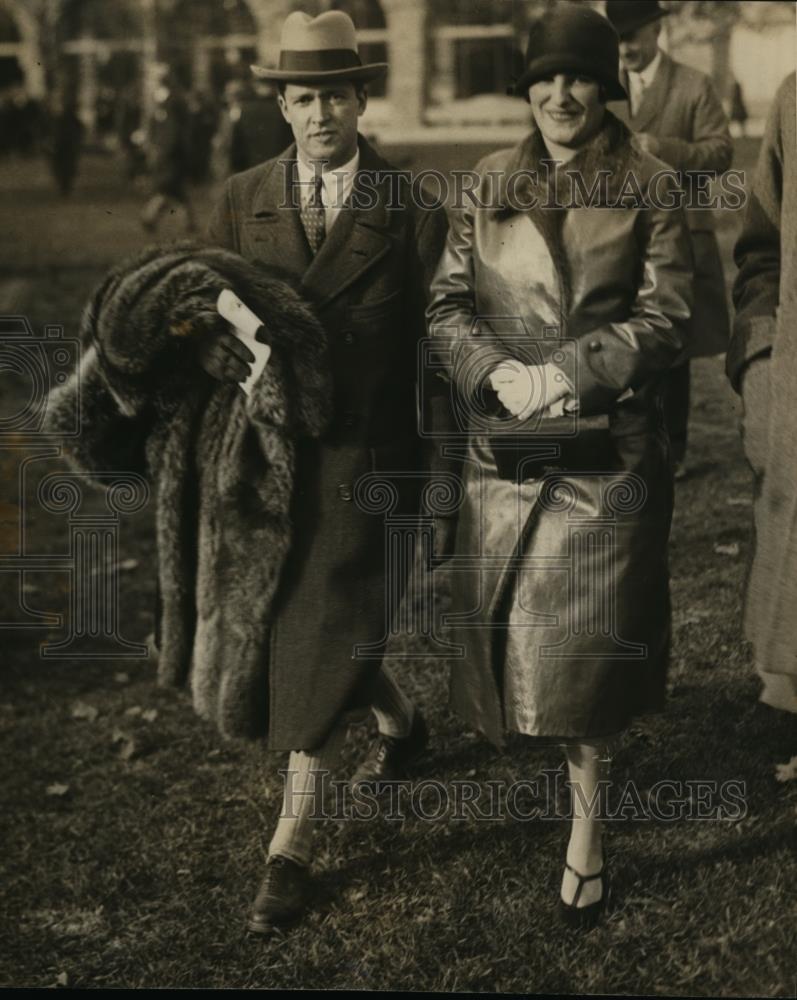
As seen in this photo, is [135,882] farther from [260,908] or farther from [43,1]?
[43,1]

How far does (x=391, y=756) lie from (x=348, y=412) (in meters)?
1.18

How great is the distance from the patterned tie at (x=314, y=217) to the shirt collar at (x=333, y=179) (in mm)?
13

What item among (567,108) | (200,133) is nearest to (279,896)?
(567,108)

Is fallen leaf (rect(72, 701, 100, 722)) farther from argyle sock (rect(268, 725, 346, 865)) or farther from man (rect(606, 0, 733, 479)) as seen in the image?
man (rect(606, 0, 733, 479))

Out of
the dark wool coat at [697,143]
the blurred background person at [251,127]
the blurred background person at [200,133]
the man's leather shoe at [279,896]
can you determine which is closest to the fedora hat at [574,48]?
the dark wool coat at [697,143]

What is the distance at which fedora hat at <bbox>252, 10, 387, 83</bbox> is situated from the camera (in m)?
3.35

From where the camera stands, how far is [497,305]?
3.33 m

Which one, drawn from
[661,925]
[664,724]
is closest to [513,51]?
[664,724]

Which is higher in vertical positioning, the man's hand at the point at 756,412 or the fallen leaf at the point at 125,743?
the man's hand at the point at 756,412

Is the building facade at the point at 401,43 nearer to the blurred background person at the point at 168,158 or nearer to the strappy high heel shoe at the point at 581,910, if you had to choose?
the blurred background person at the point at 168,158

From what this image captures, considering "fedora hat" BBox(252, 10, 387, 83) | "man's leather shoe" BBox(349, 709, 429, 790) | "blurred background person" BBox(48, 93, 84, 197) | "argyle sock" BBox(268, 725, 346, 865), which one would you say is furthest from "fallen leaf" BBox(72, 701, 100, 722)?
"fedora hat" BBox(252, 10, 387, 83)

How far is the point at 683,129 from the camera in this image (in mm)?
4008

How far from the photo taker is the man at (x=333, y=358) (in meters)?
3.44

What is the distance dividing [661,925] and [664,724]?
728 mm
